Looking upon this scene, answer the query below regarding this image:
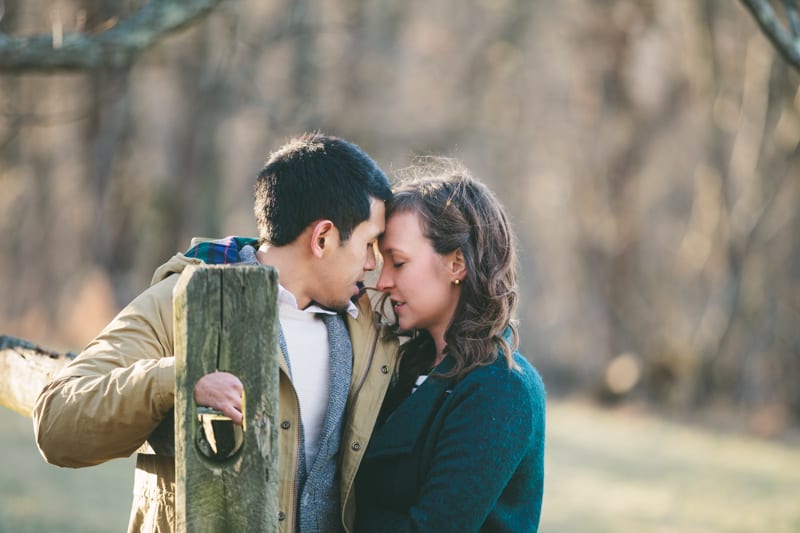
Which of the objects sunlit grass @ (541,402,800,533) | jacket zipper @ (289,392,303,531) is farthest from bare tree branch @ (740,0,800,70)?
sunlit grass @ (541,402,800,533)

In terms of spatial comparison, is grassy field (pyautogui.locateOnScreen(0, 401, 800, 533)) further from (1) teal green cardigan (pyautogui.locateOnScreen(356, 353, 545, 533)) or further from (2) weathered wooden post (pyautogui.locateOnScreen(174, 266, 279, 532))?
(2) weathered wooden post (pyautogui.locateOnScreen(174, 266, 279, 532))

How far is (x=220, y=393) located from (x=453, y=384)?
1156 mm

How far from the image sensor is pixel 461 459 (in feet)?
9.96

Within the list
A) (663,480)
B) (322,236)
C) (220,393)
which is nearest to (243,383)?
(220,393)

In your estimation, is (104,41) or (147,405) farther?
(104,41)

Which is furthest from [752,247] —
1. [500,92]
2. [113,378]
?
[113,378]

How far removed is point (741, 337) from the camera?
16.0 m

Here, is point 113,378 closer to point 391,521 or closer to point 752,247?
point 391,521

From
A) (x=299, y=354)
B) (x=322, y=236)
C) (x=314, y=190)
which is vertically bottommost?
(x=299, y=354)

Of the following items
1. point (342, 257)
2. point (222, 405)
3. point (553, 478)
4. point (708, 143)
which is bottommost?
point (553, 478)

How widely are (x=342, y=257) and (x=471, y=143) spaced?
23297mm

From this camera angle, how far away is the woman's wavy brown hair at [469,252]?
3.40 metres

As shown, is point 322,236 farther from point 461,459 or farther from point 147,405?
point 147,405

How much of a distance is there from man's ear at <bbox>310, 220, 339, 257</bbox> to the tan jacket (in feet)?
0.90
